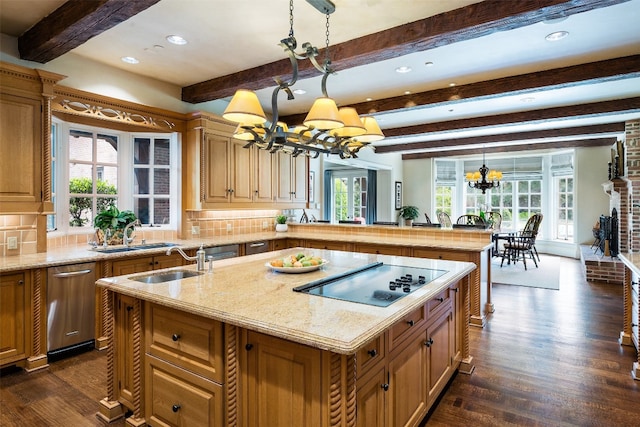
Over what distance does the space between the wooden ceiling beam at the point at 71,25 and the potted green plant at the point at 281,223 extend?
3380mm

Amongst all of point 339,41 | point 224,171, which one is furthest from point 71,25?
point 224,171

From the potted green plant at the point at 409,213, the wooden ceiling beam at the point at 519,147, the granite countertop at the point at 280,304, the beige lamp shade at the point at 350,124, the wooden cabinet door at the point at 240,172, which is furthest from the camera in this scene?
the potted green plant at the point at 409,213

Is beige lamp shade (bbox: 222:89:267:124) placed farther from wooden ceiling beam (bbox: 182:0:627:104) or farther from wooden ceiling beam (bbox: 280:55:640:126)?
wooden ceiling beam (bbox: 280:55:640:126)

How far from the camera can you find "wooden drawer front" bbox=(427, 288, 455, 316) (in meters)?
2.14

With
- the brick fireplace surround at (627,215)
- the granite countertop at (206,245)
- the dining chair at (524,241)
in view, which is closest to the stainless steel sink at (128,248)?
the granite countertop at (206,245)

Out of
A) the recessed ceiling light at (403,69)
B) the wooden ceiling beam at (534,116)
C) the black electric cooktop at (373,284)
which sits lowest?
the black electric cooktop at (373,284)

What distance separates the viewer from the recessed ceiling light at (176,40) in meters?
3.24

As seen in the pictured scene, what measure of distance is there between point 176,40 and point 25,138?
60.5 inches

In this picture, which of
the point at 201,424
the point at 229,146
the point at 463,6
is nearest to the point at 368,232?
the point at 229,146

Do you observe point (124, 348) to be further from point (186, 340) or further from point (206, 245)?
point (206, 245)

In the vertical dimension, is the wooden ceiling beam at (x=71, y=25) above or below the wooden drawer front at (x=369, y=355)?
above

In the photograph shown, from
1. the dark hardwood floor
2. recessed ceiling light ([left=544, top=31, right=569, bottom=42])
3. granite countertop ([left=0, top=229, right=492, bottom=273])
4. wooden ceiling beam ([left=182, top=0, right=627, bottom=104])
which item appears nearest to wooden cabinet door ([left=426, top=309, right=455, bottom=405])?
the dark hardwood floor

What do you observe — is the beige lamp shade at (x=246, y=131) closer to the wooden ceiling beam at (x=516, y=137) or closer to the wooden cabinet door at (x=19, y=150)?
the wooden cabinet door at (x=19, y=150)

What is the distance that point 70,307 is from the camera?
3098 millimetres
